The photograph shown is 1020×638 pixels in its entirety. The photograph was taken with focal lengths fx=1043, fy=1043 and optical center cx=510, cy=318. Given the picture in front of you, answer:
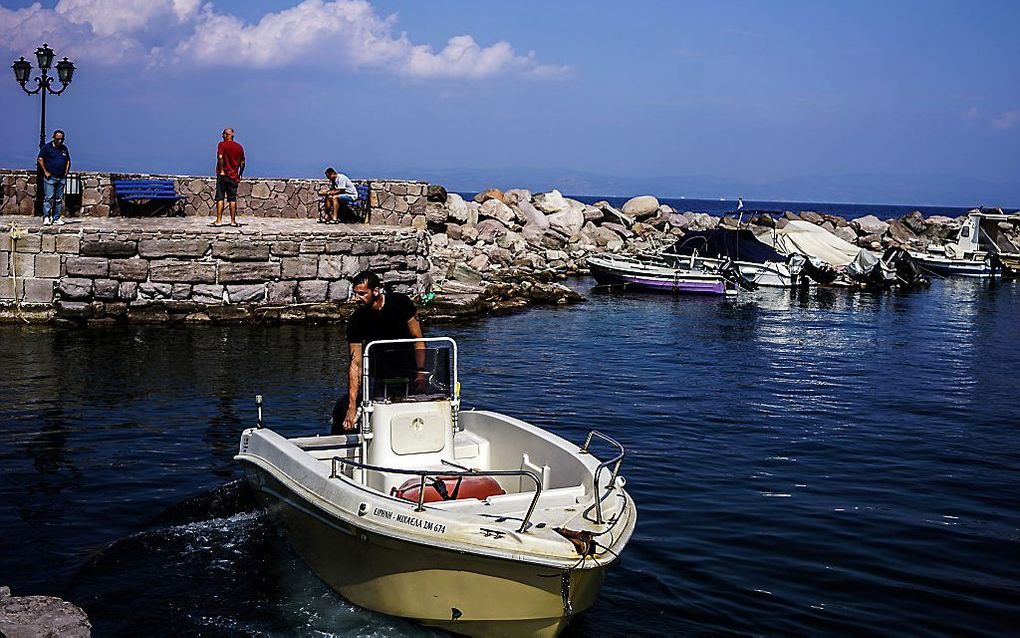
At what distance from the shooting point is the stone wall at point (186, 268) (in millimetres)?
19406

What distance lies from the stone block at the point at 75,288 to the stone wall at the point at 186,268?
2 cm

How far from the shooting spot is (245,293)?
807 inches

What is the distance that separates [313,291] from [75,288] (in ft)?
14.5

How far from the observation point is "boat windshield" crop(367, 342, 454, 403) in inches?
305

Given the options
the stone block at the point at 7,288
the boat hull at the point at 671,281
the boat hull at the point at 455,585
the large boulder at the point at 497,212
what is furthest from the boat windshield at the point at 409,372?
the large boulder at the point at 497,212

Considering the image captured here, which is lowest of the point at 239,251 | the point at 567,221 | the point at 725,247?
the point at 239,251

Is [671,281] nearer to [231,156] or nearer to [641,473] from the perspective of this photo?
[231,156]

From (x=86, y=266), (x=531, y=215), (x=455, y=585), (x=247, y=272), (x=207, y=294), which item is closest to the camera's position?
(x=455, y=585)

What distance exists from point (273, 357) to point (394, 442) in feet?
33.3

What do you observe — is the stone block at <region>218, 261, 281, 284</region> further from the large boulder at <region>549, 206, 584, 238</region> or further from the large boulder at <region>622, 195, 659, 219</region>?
the large boulder at <region>622, 195, 659, 219</region>

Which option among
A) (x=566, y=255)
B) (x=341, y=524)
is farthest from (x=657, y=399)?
(x=566, y=255)

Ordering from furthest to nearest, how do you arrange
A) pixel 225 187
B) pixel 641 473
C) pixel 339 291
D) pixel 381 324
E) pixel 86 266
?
pixel 225 187
pixel 339 291
pixel 86 266
pixel 641 473
pixel 381 324

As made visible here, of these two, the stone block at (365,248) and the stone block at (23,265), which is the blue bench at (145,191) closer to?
the stone block at (23,265)

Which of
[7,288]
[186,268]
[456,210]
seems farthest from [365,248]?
[456,210]
